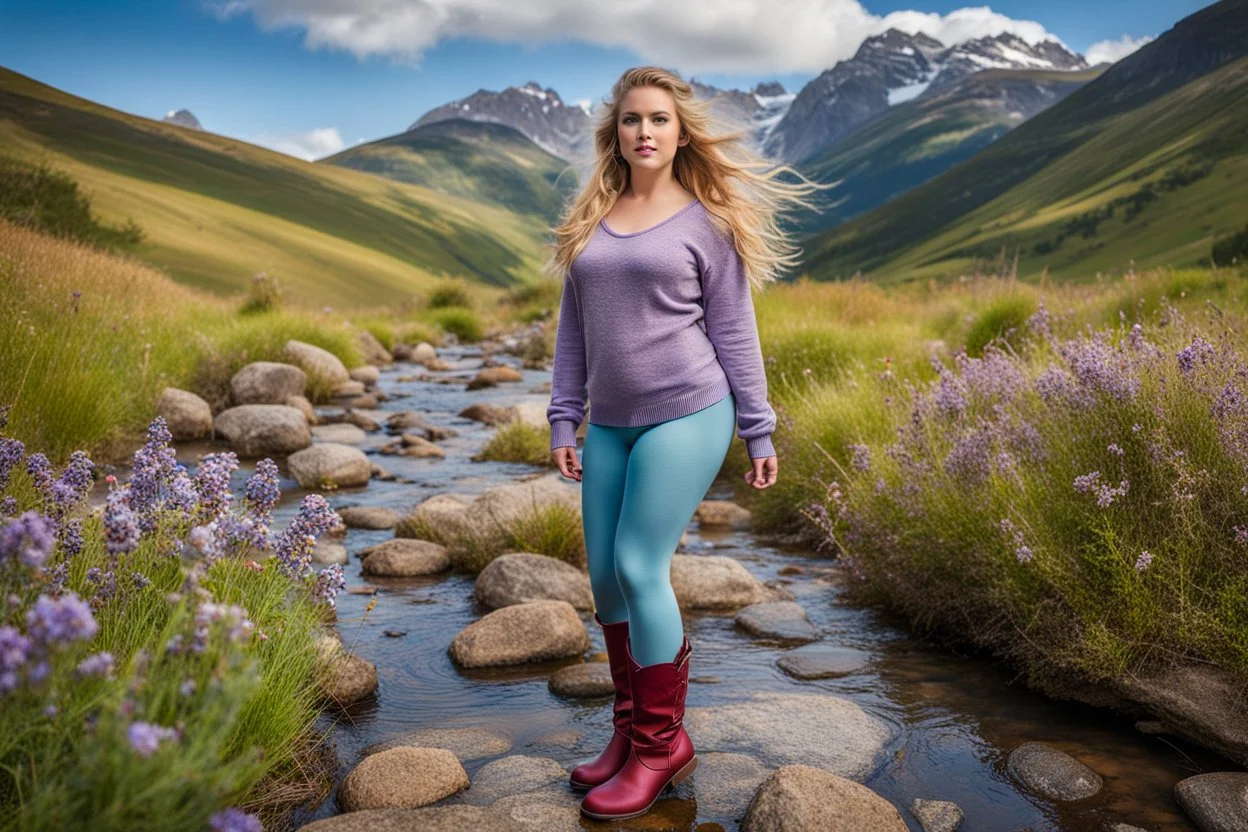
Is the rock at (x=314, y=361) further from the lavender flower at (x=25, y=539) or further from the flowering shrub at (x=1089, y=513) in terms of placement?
the lavender flower at (x=25, y=539)

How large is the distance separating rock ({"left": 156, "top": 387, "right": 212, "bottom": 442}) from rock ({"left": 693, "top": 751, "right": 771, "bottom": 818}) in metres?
8.84

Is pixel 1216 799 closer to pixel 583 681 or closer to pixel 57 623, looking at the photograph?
pixel 583 681

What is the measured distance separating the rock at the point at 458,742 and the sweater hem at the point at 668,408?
5.14ft

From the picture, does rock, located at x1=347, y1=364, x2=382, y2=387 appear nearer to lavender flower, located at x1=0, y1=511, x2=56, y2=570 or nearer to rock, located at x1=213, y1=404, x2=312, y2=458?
rock, located at x1=213, y1=404, x2=312, y2=458

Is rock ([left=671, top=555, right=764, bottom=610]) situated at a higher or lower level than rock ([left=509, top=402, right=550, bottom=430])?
lower

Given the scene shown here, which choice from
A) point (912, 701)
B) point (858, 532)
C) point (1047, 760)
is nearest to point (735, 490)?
point (858, 532)

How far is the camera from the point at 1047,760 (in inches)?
140

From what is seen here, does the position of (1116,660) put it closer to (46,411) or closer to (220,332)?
(46,411)

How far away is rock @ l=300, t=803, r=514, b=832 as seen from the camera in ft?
9.30

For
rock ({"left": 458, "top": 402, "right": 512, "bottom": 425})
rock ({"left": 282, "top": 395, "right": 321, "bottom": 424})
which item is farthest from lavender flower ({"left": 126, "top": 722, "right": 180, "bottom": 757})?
rock ({"left": 458, "top": 402, "right": 512, "bottom": 425})

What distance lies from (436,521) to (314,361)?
8821 millimetres

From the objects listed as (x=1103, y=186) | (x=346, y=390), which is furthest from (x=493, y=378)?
(x=1103, y=186)

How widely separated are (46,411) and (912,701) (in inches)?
265

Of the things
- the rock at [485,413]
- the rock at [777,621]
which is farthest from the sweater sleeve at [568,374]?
the rock at [485,413]
